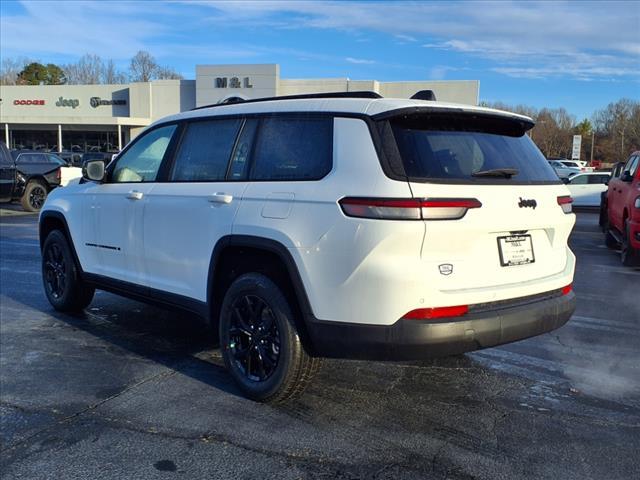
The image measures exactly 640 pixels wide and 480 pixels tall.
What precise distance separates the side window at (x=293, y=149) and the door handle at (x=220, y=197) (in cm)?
22

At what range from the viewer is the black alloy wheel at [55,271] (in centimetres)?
592

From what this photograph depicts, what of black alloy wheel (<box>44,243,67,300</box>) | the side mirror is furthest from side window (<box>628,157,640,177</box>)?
black alloy wheel (<box>44,243,67,300</box>)

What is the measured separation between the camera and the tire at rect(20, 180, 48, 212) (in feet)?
57.5

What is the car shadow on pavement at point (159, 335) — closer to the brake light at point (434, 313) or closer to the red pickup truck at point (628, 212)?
the brake light at point (434, 313)

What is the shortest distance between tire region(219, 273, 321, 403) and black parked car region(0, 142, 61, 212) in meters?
15.1

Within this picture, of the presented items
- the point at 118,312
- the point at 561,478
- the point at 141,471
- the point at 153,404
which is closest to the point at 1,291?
the point at 118,312

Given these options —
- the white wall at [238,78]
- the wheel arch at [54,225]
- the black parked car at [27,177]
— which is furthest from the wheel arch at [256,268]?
the white wall at [238,78]

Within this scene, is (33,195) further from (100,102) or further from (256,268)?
(100,102)

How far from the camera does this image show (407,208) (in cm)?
307

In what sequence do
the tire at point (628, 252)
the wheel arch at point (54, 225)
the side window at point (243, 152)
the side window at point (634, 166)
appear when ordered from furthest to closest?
the side window at point (634, 166) → the tire at point (628, 252) → the wheel arch at point (54, 225) → the side window at point (243, 152)

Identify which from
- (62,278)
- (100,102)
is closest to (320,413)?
(62,278)

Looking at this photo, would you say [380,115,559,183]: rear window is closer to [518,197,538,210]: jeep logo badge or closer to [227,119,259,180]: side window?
[518,197,538,210]: jeep logo badge

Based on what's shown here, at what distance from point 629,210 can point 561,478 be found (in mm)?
6699

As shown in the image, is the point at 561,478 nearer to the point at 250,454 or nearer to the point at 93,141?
the point at 250,454
